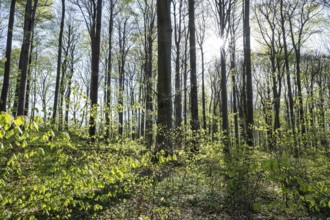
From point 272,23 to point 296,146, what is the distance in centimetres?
1517

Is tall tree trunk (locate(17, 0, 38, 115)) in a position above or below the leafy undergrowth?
above

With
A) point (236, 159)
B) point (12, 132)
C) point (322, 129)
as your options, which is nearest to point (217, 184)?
point (236, 159)

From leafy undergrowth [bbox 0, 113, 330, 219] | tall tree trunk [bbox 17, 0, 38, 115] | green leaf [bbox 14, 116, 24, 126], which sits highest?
tall tree trunk [bbox 17, 0, 38, 115]

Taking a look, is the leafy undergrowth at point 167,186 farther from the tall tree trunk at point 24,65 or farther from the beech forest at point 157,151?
the tall tree trunk at point 24,65

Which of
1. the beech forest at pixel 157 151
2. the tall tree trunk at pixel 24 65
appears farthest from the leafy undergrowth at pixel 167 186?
the tall tree trunk at pixel 24 65

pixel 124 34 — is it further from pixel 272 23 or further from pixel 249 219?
pixel 249 219

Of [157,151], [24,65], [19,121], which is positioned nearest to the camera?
[19,121]

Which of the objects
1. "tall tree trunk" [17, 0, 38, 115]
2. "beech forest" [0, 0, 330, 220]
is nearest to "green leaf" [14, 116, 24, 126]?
"beech forest" [0, 0, 330, 220]

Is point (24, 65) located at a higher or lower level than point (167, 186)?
higher

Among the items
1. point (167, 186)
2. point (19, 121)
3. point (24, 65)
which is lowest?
point (167, 186)

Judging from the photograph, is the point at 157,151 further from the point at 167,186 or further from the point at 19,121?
the point at 19,121

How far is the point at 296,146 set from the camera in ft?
20.7

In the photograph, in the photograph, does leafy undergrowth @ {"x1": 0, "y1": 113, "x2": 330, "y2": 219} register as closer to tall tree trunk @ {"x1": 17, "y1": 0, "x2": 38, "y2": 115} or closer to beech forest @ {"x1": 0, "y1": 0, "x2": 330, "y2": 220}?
beech forest @ {"x1": 0, "y1": 0, "x2": 330, "y2": 220}

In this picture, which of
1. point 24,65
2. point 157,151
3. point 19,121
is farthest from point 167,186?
point 24,65
